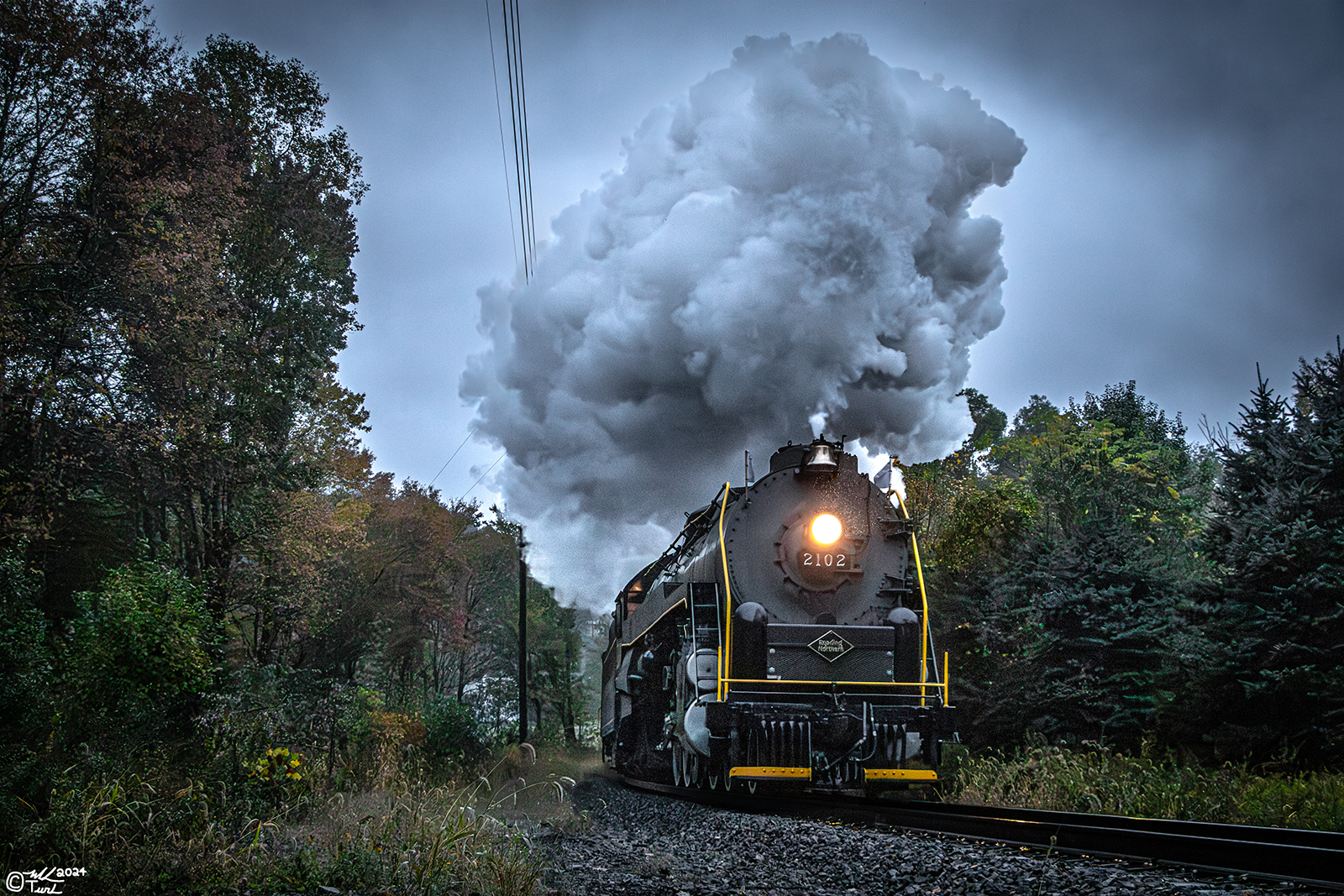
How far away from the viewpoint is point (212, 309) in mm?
13812

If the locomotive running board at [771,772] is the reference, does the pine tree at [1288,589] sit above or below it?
above

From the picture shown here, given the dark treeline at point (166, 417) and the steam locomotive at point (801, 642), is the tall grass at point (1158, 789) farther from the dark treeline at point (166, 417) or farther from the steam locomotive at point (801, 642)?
the dark treeline at point (166, 417)

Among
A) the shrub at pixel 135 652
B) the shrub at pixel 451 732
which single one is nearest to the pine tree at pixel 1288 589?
the shrub at pixel 135 652

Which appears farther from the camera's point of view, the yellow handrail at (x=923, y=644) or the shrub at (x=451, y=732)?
the shrub at (x=451, y=732)

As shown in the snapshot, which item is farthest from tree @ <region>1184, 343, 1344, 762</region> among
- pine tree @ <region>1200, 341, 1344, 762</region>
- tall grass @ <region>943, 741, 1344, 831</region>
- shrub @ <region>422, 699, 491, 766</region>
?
shrub @ <region>422, 699, 491, 766</region>

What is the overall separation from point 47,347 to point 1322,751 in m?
17.5

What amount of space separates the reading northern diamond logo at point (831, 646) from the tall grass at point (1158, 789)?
246 centimetres

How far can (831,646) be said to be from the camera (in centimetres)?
952

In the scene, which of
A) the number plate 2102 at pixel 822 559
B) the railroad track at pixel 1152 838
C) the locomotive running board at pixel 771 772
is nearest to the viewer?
the railroad track at pixel 1152 838

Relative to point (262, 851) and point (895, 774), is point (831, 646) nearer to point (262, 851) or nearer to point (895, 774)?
point (895, 774)

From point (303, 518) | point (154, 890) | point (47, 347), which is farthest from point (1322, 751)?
point (47, 347)

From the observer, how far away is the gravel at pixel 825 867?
4.43 m

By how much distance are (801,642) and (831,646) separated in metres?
0.35

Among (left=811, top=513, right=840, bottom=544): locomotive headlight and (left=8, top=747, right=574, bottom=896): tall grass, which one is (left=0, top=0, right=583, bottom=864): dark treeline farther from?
(left=811, top=513, right=840, bottom=544): locomotive headlight
